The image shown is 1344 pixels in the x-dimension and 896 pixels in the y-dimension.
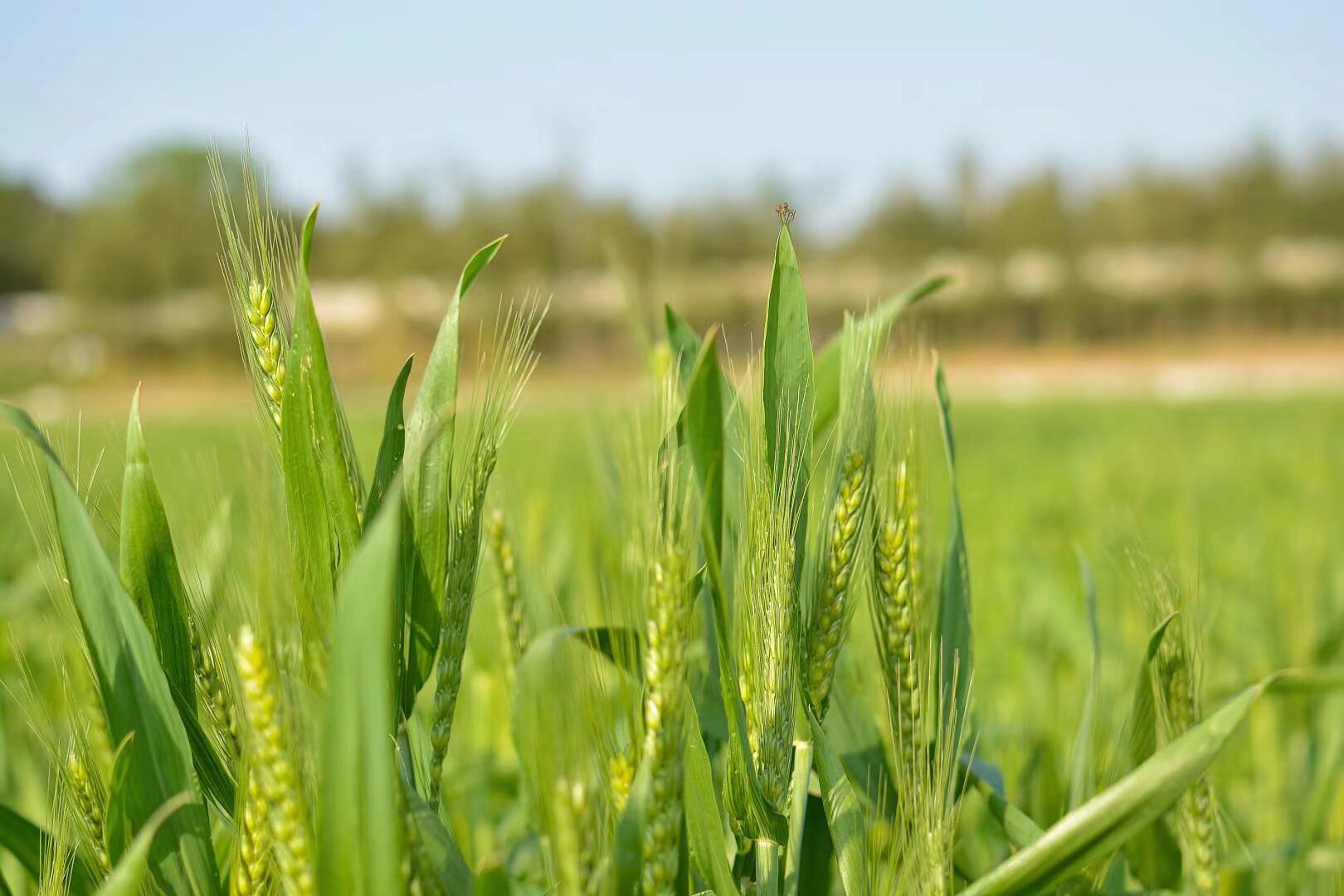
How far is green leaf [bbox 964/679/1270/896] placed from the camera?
53 centimetres

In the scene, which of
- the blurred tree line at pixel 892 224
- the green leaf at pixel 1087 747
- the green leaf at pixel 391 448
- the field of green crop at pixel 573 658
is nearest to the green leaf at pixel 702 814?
the field of green crop at pixel 573 658

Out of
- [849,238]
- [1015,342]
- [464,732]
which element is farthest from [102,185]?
[464,732]

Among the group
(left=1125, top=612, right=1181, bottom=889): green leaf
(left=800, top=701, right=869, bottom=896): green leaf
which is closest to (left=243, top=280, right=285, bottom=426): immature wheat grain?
(left=800, top=701, right=869, bottom=896): green leaf

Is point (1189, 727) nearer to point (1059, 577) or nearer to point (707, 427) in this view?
point (707, 427)

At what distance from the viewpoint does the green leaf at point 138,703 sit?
1.71ft

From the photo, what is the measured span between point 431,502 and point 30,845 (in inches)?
12.2

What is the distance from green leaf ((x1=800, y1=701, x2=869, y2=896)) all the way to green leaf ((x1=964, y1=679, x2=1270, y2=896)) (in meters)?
0.06

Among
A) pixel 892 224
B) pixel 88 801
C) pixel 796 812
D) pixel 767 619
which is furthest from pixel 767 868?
pixel 892 224

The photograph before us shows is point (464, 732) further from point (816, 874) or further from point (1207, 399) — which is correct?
point (1207, 399)

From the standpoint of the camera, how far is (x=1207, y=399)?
12453mm

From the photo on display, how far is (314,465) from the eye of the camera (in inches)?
21.6

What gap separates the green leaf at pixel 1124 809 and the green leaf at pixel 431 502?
309mm

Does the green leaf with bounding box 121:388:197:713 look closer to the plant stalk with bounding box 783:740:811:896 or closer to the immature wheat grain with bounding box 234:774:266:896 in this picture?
the immature wheat grain with bounding box 234:774:266:896

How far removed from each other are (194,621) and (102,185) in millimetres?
46391
